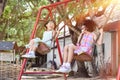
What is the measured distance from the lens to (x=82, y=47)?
6.61 metres

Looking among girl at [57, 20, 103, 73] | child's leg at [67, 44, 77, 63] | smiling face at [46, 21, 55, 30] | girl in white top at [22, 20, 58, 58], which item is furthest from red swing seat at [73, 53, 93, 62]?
smiling face at [46, 21, 55, 30]

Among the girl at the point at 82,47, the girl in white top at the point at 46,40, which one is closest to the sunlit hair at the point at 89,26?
the girl at the point at 82,47

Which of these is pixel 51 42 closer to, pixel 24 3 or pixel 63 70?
pixel 63 70

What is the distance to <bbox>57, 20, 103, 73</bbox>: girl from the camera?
6324mm

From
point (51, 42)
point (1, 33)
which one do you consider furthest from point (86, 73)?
point (51, 42)

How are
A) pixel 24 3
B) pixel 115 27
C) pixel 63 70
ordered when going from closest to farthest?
1. pixel 63 70
2. pixel 115 27
3. pixel 24 3

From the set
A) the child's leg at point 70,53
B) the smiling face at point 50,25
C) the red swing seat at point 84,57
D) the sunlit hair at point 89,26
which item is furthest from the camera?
the smiling face at point 50,25

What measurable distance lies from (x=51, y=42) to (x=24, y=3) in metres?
11.0

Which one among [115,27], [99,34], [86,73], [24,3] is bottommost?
[86,73]

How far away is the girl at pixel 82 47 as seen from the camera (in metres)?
6.32

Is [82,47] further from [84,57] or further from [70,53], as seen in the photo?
[70,53]

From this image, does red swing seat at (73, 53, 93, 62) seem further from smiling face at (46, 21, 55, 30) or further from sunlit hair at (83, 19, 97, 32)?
smiling face at (46, 21, 55, 30)

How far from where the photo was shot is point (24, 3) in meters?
17.7

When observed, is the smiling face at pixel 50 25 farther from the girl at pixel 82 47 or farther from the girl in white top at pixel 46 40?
the girl at pixel 82 47
